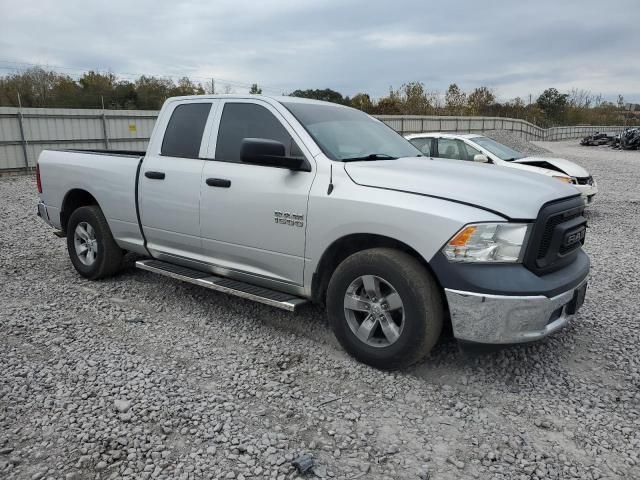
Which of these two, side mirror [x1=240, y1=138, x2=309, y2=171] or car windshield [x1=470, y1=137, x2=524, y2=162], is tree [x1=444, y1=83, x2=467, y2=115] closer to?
car windshield [x1=470, y1=137, x2=524, y2=162]

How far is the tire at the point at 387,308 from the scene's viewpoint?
10.9 ft

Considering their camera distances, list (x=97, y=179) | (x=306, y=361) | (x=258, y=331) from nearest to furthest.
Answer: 1. (x=306, y=361)
2. (x=258, y=331)
3. (x=97, y=179)

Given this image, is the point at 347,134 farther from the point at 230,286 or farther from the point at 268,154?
the point at 230,286

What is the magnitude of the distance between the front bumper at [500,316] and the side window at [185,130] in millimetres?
2672

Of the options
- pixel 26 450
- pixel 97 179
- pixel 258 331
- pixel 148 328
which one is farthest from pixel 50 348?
pixel 97 179

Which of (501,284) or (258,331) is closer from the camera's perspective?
(501,284)

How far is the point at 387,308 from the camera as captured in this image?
3533mm

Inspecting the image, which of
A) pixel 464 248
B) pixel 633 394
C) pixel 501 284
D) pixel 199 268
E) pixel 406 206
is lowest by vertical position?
pixel 633 394

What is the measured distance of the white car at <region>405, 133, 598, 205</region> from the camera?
380 inches

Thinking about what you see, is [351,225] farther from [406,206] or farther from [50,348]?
[50,348]

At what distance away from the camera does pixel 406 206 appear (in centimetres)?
Answer: 337

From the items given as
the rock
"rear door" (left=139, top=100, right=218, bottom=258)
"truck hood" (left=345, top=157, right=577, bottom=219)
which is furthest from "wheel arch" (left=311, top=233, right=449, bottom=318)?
the rock

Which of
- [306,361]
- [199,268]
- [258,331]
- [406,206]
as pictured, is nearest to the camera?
[406,206]

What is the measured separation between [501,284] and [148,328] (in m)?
2.96
